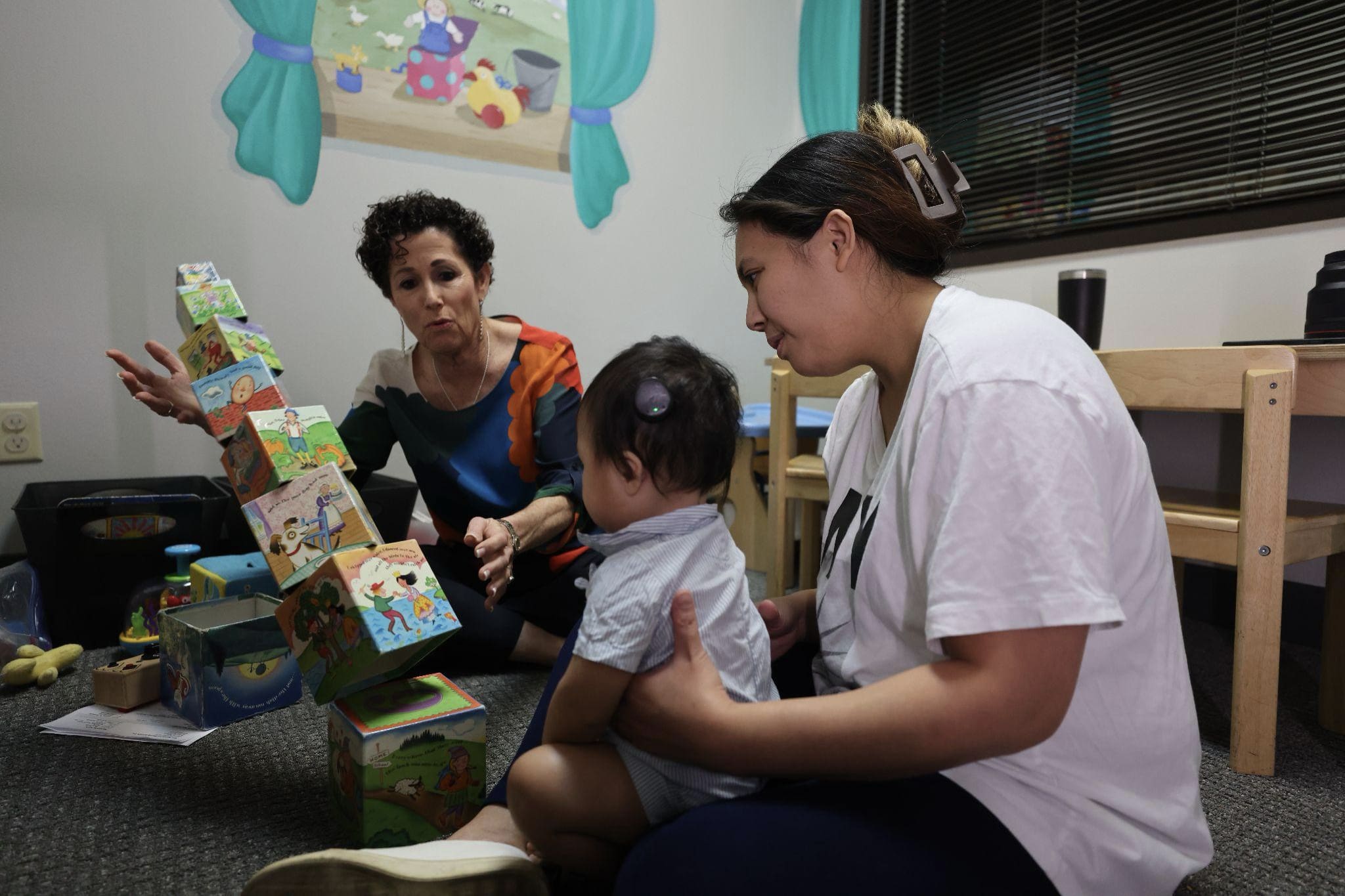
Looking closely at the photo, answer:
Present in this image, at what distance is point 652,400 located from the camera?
817 mm

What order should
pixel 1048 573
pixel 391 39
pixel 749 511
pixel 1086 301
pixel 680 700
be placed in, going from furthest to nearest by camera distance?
pixel 749 511 → pixel 391 39 → pixel 1086 301 → pixel 680 700 → pixel 1048 573

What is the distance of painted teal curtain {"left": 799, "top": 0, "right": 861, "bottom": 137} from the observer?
9.95 feet

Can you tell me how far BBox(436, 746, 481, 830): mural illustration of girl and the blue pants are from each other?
0.45m

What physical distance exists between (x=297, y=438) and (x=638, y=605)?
672mm

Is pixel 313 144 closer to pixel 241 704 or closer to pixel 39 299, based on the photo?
pixel 39 299

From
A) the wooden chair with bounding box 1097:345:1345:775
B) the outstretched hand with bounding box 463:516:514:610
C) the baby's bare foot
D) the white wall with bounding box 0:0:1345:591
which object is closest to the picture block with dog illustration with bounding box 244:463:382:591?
the outstretched hand with bounding box 463:516:514:610

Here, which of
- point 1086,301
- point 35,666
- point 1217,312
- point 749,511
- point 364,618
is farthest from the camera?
point 749,511

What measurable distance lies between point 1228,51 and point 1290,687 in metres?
1.50

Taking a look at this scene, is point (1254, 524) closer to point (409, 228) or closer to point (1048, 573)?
point (1048, 573)

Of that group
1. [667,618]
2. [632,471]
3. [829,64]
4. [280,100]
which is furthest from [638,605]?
[829,64]

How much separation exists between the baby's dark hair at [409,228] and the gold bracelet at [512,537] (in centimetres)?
58

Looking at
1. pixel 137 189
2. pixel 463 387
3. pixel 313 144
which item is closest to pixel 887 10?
pixel 313 144

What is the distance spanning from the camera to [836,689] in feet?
2.85

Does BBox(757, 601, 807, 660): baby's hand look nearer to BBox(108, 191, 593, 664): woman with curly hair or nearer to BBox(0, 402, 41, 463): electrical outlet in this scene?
BBox(108, 191, 593, 664): woman with curly hair
